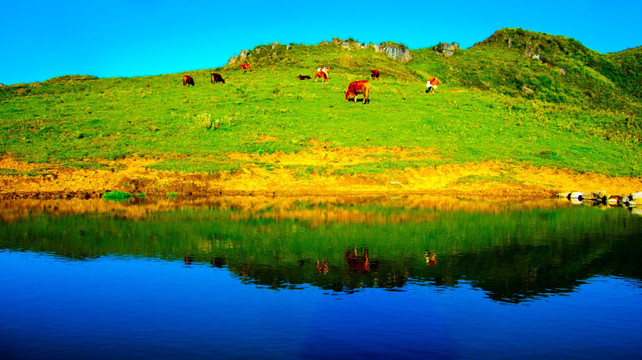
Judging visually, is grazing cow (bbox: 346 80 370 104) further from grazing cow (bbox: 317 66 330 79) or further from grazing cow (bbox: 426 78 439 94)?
grazing cow (bbox: 317 66 330 79)

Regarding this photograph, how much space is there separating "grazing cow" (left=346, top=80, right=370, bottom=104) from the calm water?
2663 cm

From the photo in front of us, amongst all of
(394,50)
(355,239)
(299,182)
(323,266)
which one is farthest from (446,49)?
(323,266)

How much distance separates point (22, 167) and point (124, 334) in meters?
28.4

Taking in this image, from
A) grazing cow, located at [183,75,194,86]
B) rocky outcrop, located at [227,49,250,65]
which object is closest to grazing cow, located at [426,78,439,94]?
grazing cow, located at [183,75,194,86]

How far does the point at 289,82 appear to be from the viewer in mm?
54625

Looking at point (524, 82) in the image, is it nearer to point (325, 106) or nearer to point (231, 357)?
point (325, 106)

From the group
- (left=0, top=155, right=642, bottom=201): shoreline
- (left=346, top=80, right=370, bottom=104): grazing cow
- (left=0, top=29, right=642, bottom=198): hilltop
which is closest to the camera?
(left=0, top=155, right=642, bottom=201): shoreline

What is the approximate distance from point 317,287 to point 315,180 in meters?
20.7

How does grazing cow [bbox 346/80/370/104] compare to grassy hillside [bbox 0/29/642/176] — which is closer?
grassy hillside [bbox 0/29/642/176]

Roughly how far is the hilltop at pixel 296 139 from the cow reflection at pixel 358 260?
49.6 feet

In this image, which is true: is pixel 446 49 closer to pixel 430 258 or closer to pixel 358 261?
pixel 430 258

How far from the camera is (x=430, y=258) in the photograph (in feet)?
48.6

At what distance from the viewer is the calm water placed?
8492mm

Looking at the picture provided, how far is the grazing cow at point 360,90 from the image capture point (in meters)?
47.4
